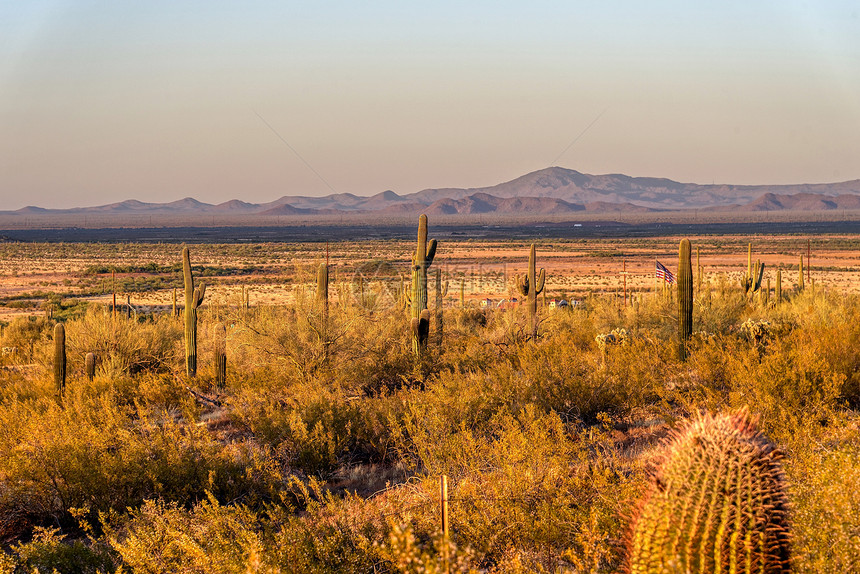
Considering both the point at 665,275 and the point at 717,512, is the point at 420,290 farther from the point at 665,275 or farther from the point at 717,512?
the point at 665,275

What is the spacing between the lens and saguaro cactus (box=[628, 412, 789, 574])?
349 centimetres

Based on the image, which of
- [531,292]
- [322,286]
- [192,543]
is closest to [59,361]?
[322,286]

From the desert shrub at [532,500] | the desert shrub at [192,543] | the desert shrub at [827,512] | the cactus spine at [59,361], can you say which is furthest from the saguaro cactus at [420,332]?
the desert shrub at [827,512]

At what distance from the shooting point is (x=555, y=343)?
48.0 feet

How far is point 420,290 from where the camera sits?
1433 centimetres

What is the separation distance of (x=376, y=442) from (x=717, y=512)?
254 inches

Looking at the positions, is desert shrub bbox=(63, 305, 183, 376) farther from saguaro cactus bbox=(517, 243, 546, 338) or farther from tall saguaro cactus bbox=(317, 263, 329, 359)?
saguaro cactus bbox=(517, 243, 546, 338)

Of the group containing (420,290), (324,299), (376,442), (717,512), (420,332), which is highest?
(420,290)

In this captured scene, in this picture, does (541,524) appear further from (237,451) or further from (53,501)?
(53,501)

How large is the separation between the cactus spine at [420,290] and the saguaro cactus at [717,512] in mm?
9627

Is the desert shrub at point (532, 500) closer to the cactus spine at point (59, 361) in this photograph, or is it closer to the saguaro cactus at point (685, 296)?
Result: the saguaro cactus at point (685, 296)

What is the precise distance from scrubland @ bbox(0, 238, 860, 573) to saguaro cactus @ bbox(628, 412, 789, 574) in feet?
1.78

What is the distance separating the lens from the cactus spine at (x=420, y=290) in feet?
43.8

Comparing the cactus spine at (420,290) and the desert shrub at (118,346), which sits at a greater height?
the cactus spine at (420,290)
